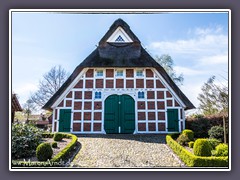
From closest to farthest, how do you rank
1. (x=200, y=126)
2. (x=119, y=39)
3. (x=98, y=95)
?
(x=200, y=126), (x=98, y=95), (x=119, y=39)

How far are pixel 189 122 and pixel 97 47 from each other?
4.57 metres

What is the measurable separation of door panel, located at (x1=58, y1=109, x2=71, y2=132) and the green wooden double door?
4.41 feet

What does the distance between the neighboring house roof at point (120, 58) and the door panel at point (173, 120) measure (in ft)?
1.82

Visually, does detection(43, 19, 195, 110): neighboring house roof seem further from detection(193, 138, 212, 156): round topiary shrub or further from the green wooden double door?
detection(193, 138, 212, 156): round topiary shrub

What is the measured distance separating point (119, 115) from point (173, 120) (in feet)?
6.59

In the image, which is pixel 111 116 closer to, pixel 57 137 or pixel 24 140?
pixel 57 137

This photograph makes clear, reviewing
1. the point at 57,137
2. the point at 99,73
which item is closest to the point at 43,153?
the point at 57,137

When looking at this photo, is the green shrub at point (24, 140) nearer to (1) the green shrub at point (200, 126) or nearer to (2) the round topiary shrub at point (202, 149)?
(2) the round topiary shrub at point (202, 149)

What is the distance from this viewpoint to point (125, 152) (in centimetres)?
635

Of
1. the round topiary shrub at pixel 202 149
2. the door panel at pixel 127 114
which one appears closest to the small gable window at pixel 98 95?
the door panel at pixel 127 114

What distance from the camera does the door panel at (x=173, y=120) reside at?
9320 mm

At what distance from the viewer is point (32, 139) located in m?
6.51
